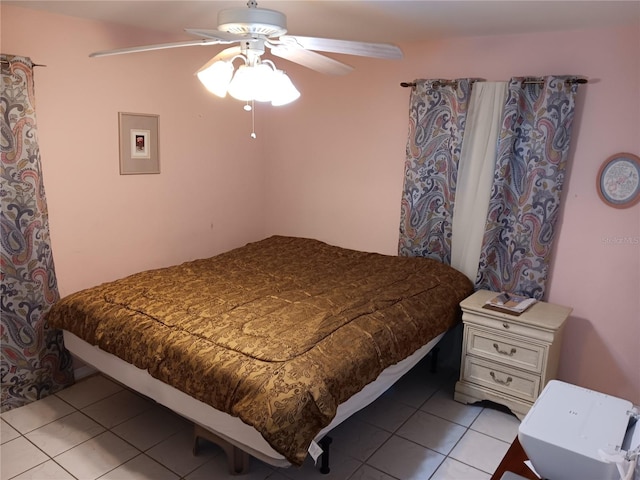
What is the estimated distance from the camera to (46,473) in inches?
87.4

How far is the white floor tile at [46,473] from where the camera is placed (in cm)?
219

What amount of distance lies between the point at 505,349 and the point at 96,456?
218cm

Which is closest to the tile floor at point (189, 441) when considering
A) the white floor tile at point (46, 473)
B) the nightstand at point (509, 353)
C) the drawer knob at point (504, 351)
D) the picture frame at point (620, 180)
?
the white floor tile at point (46, 473)

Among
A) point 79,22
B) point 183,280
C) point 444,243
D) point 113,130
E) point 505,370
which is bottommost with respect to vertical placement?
point 505,370

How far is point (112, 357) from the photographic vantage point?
95.0 inches

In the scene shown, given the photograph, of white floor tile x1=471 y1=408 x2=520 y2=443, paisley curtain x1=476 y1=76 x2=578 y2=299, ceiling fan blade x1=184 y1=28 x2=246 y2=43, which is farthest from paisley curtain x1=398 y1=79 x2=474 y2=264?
ceiling fan blade x1=184 y1=28 x2=246 y2=43

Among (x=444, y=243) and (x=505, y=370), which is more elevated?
(x=444, y=243)

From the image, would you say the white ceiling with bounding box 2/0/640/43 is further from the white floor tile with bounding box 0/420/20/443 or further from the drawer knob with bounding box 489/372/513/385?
the white floor tile with bounding box 0/420/20/443

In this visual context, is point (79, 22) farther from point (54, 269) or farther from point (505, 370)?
point (505, 370)

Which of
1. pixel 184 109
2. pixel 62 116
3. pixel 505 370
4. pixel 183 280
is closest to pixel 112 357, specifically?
pixel 183 280

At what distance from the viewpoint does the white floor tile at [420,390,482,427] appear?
2.74m

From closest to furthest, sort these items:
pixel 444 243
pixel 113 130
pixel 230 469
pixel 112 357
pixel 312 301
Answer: pixel 230 469 < pixel 112 357 < pixel 312 301 < pixel 113 130 < pixel 444 243

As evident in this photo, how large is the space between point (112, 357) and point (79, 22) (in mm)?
1898

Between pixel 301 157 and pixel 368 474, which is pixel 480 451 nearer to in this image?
pixel 368 474
